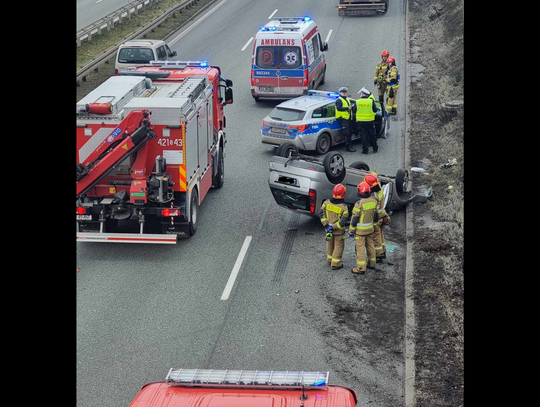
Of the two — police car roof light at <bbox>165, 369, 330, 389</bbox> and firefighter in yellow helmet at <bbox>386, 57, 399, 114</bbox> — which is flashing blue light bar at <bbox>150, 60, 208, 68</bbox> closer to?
firefighter in yellow helmet at <bbox>386, 57, 399, 114</bbox>

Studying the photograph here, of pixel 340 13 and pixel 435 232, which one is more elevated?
pixel 340 13

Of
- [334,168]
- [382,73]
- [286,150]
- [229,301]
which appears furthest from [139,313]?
[382,73]

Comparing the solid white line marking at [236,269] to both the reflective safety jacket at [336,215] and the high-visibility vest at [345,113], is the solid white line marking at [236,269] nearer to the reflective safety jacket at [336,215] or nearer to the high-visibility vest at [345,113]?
the reflective safety jacket at [336,215]

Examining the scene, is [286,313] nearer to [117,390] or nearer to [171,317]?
[171,317]

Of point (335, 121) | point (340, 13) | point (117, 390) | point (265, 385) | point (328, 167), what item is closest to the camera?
point (265, 385)

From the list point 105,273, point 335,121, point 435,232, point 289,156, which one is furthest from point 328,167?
point 335,121

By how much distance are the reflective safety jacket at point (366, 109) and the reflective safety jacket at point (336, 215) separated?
6.91 meters

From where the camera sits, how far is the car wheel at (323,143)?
65.6ft

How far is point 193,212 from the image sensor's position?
49.2 feet

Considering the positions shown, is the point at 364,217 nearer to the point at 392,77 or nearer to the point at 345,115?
the point at 345,115

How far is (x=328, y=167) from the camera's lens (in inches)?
573

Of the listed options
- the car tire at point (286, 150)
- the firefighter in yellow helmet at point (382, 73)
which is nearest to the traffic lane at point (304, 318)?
the car tire at point (286, 150)
